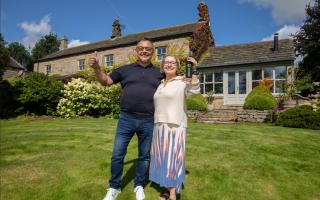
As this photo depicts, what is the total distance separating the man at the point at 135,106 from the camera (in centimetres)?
371

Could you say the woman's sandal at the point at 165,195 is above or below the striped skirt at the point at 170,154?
below

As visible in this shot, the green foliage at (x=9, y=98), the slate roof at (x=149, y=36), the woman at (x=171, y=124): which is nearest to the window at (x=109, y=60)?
the slate roof at (x=149, y=36)

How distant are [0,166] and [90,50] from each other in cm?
2618

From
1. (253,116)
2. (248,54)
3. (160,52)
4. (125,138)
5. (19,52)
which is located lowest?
(253,116)

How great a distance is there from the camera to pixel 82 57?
3122cm

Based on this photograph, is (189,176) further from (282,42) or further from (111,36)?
(111,36)

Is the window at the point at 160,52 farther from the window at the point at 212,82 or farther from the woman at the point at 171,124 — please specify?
the woman at the point at 171,124

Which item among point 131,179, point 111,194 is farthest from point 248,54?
point 111,194

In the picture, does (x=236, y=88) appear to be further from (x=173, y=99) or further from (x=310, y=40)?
(x=173, y=99)

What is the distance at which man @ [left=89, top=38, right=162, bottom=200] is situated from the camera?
3.71 meters

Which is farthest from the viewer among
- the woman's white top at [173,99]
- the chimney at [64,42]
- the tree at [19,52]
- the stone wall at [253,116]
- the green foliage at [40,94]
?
the tree at [19,52]

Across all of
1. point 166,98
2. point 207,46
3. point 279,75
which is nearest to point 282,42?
point 279,75

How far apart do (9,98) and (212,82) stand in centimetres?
1498

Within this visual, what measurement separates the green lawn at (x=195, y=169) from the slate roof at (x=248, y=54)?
42.6 ft
